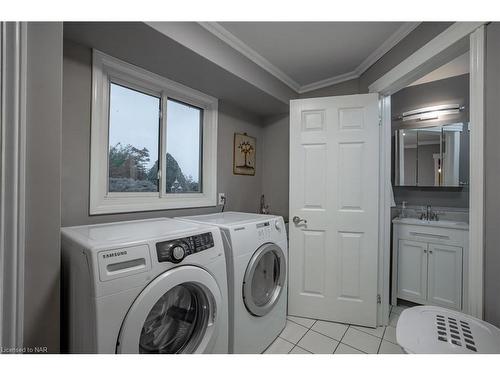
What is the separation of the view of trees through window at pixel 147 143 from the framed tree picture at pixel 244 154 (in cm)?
43

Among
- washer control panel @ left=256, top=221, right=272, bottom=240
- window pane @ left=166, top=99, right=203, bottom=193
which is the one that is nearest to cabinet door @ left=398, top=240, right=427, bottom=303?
washer control panel @ left=256, top=221, right=272, bottom=240

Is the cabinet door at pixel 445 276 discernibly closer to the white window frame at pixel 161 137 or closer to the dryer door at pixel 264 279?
the dryer door at pixel 264 279

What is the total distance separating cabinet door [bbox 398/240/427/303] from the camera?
208 cm

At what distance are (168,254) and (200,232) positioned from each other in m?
0.23

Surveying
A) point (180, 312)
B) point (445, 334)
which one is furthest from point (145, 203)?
point (445, 334)

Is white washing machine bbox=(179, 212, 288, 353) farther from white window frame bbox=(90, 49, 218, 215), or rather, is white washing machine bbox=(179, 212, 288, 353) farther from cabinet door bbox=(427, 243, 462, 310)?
cabinet door bbox=(427, 243, 462, 310)

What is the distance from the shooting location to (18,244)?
85cm

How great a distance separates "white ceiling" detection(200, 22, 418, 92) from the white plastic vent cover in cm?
178

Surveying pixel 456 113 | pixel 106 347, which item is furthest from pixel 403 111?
pixel 106 347

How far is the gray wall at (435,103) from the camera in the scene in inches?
88.2

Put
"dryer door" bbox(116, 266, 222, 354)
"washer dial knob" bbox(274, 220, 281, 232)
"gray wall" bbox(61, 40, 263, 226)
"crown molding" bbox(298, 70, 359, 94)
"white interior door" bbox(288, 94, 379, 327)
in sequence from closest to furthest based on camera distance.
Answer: "dryer door" bbox(116, 266, 222, 354)
"gray wall" bbox(61, 40, 263, 226)
"washer dial knob" bbox(274, 220, 281, 232)
"white interior door" bbox(288, 94, 379, 327)
"crown molding" bbox(298, 70, 359, 94)

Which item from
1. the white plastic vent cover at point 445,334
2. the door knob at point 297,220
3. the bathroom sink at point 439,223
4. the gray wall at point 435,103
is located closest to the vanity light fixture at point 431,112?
the gray wall at point 435,103

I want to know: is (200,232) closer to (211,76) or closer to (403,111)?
(211,76)

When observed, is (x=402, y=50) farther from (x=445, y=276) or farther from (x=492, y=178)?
(x=445, y=276)
